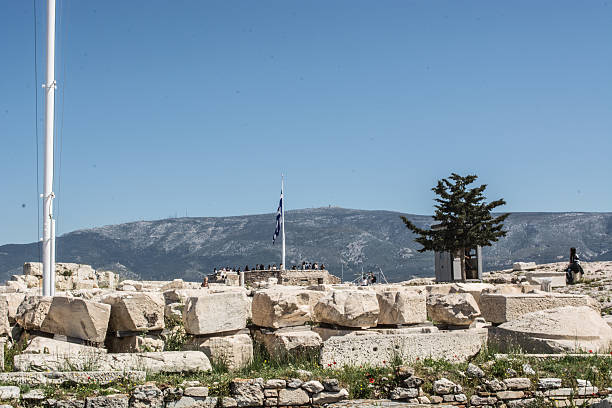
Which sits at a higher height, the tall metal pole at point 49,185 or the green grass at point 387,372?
the tall metal pole at point 49,185

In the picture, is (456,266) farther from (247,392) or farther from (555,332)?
(247,392)

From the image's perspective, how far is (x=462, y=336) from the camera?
32.1 ft

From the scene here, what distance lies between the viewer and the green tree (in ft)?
103

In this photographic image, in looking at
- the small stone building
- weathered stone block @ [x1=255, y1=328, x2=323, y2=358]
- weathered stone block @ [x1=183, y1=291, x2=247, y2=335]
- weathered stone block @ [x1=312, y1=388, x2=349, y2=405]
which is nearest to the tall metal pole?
weathered stone block @ [x1=183, y1=291, x2=247, y2=335]

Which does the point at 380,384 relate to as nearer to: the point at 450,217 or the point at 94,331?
the point at 94,331

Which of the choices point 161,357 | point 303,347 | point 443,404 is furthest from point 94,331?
point 443,404

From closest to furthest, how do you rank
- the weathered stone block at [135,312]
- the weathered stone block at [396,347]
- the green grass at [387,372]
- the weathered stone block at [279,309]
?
1. the green grass at [387,372]
2. the weathered stone block at [396,347]
3. the weathered stone block at [135,312]
4. the weathered stone block at [279,309]

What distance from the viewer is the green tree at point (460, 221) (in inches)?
1233

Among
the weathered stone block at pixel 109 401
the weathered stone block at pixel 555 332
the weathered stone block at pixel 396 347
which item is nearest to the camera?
the weathered stone block at pixel 109 401

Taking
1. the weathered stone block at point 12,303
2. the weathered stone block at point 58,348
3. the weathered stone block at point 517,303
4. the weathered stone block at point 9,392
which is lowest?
the weathered stone block at point 9,392

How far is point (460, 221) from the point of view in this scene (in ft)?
102

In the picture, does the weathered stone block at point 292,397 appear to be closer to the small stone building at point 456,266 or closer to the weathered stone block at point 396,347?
the weathered stone block at point 396,347

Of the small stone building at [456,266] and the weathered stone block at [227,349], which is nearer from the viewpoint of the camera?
the weathered stone block at [227,349]

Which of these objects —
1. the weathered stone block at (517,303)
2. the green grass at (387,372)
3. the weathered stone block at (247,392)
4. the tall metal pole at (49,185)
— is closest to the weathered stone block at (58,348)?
the green grass at (387,372)
